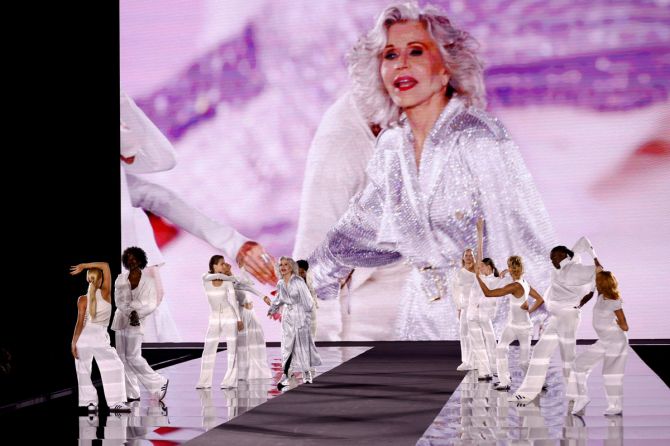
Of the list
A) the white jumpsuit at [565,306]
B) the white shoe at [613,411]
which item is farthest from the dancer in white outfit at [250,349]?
the white shoe at [613,411]

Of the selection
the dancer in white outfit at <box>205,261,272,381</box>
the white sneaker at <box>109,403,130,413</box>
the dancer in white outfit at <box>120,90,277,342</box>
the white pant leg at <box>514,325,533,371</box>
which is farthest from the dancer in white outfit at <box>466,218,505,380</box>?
the dancer in white outfit at <box>120,90,277,342</box>

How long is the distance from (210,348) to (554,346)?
3490 mm

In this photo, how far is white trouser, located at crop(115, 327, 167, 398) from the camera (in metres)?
8.46

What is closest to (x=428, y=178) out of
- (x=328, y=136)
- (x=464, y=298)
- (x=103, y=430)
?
(x=328, y=136)

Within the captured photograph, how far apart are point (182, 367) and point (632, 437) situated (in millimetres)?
7398

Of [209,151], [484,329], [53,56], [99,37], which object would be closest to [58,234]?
[53,56]

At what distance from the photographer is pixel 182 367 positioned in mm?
12273

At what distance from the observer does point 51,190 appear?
1155cm

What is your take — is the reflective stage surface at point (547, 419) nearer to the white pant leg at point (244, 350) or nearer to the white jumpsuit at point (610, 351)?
the white jumpsuit at point (610, 351)

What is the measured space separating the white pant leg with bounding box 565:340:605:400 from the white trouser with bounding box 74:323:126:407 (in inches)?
144

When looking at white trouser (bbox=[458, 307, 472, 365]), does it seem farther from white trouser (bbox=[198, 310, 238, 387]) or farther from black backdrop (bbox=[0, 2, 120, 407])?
black backdrop (bbox=[0, 2, 120, 407])

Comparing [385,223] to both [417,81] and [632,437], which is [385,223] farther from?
[632,437]

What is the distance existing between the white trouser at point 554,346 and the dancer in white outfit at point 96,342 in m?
3.34

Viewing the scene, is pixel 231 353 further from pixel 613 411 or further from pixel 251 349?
pixel 613 411
